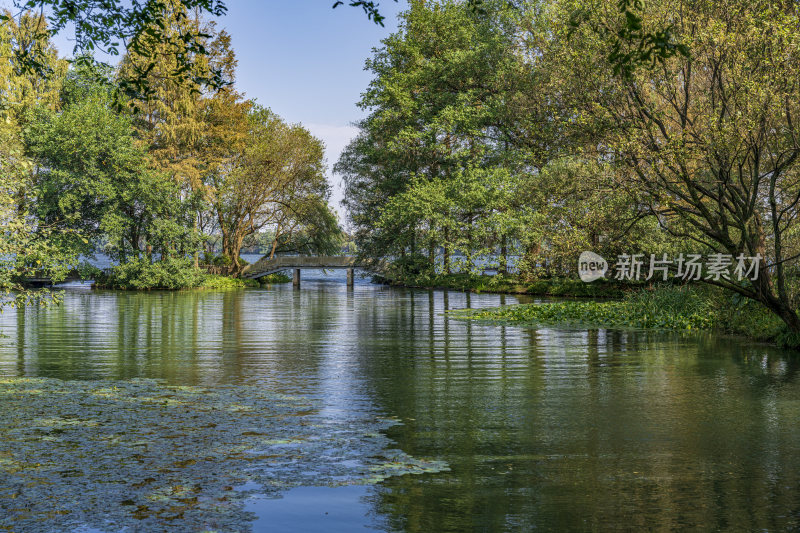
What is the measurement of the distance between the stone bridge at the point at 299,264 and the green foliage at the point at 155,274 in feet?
37.1

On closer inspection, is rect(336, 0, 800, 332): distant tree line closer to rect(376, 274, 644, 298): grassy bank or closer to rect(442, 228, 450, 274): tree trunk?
rect(376, 274, 644, 298): grassy bank

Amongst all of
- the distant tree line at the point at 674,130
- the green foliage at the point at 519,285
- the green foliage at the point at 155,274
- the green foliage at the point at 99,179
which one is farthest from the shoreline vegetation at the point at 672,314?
the green foliage at the point at 99,179

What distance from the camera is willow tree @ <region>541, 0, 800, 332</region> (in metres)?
17.0

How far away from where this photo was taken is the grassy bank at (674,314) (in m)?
22.0

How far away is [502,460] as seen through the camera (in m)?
8.10

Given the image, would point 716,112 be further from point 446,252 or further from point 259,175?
point 259,175

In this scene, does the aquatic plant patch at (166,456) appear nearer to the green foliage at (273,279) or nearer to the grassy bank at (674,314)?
the grassy bank at (674,314)

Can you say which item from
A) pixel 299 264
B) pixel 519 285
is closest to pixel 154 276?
pixel 299 264

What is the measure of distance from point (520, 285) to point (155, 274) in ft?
90.5

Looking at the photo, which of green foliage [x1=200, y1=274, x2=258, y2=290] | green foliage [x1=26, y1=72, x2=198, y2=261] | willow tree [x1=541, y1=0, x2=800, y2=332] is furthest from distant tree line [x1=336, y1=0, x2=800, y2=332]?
green foliage [x1=200, y1=274, x2=258, y2=290]

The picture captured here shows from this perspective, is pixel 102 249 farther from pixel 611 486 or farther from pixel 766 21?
pixel 611 486

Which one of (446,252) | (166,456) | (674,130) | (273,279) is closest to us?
(166,456)

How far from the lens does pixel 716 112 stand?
1845 cm

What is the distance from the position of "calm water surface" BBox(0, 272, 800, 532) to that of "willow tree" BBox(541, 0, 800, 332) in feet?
10.8
